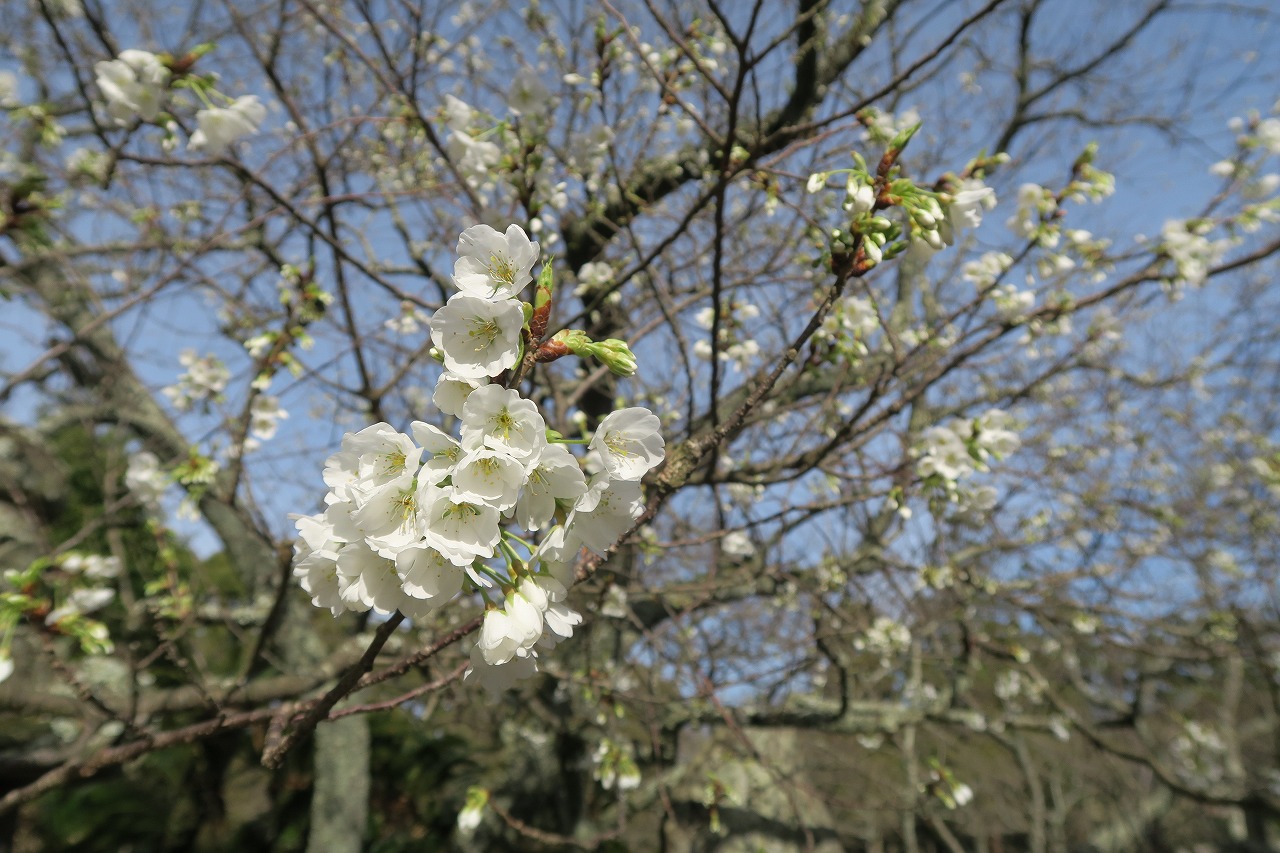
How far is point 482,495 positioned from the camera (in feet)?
2.91

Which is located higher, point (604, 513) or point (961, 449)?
point (961, 449)

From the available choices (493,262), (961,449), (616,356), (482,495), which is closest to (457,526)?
(482,495)

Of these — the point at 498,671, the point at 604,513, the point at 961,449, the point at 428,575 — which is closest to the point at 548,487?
the point at 604,513

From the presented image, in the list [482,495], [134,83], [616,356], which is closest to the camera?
[482,495]

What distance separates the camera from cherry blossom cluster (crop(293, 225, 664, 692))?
2.89 ft

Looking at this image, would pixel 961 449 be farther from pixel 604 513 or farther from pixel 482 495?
pixel 482 495

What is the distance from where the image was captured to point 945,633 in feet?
21.2

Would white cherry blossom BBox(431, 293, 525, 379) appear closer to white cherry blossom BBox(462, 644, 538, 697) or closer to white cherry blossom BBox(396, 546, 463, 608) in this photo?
white cherry blossom BBox(396, 546, 463, 608)

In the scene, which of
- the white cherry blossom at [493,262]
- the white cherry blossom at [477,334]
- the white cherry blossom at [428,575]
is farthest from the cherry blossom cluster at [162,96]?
the white cherry blossom at [428,575]

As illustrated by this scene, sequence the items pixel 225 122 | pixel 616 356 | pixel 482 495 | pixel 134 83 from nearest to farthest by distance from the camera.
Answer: pixel 482 495
pixel 616 356
pixel 134 83
pixel 225 122

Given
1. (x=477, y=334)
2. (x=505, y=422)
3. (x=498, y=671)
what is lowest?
(x=498, y=671)

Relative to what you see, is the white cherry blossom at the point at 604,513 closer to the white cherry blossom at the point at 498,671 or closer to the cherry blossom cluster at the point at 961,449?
the white cherry blossom at the point at 498,671

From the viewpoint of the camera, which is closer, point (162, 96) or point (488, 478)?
A: point (488, 478)

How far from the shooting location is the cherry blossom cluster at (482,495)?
2.89 ft
